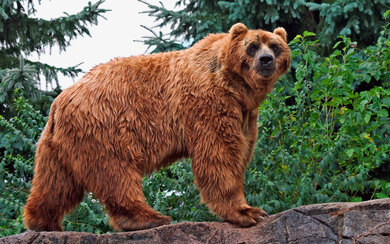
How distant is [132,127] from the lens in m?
4.24

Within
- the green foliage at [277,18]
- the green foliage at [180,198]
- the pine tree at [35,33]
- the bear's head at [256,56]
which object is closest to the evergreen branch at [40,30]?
the pine tree at [35,33]

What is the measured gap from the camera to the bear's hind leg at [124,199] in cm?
408

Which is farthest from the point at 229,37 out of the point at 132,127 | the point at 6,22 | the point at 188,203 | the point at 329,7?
the point at 6,22

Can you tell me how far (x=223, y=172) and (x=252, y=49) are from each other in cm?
99

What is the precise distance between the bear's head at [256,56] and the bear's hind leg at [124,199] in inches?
45.6

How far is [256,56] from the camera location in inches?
169

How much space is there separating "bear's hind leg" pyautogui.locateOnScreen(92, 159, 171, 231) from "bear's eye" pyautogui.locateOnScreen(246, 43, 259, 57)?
1.28 m

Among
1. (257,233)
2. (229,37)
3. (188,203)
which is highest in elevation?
(229,37)

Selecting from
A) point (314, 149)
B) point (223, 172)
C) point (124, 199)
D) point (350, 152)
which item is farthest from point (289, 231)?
point (314, 149)

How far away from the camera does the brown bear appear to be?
414 cm

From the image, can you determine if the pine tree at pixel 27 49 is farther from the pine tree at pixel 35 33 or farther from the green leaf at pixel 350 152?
the green leaf at pixel 350 152

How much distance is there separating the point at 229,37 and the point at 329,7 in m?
4.16

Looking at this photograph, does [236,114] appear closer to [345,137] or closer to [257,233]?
[257,233]

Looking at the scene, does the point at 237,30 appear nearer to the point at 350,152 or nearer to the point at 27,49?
the point at 350,152
